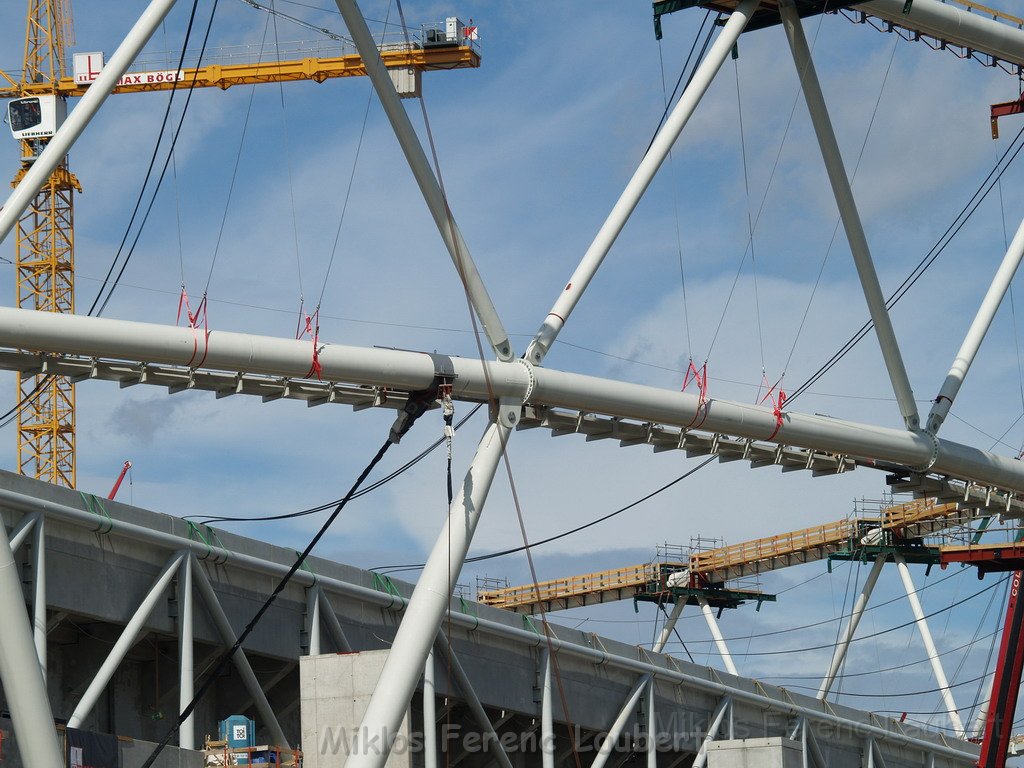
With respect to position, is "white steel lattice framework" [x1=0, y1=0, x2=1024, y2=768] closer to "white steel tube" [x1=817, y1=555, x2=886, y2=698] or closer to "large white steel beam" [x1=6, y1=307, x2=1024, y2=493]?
"large white steel beam" [x1=6, y1=307, x2=1024, y2=493]

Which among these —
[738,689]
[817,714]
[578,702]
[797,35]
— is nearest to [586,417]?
[797,35]

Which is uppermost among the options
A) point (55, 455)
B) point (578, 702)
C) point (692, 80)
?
point (55, 455)

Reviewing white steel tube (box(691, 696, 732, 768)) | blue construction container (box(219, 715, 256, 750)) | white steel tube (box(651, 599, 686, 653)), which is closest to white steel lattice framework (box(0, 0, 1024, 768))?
blue construction container (box(219, 715, 256, 750))

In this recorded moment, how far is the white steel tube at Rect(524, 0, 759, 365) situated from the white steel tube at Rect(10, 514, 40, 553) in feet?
38.9

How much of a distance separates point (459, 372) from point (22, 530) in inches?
A: 433

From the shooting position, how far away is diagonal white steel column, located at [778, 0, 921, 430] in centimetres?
3772

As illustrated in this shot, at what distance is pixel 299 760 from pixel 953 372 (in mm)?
18245

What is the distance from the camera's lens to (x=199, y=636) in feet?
135

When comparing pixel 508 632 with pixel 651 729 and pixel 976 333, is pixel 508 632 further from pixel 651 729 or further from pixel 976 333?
pixel 976 333

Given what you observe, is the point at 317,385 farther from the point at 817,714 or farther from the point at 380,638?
the point at 817,714

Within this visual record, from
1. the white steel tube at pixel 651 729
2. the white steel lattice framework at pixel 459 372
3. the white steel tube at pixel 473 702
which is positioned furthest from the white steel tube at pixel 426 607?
the white steel tube at pixel 651 729

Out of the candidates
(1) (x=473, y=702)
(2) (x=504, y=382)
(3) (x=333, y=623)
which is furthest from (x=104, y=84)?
(1) (x=473, y=702)

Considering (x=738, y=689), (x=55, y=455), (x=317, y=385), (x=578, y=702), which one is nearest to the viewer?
(x=317, y=385)

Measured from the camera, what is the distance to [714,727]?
2279 inches
